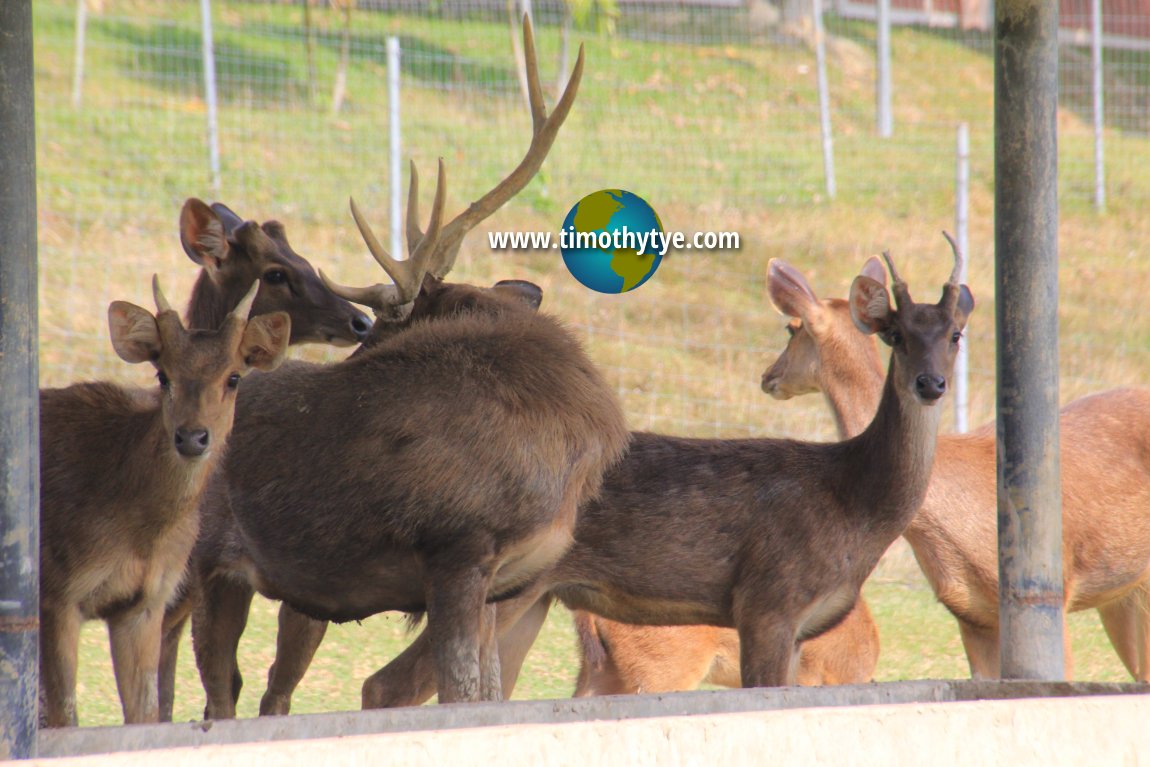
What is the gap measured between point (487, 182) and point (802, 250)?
3.66 metres

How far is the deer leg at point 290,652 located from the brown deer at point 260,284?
0.39 meters

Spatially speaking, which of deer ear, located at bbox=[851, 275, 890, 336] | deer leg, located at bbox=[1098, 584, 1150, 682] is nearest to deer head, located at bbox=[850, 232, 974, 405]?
deer ear, located at bbox=[851, 275, 890, 336]

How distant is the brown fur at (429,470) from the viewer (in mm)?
4566

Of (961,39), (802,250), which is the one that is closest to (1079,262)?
(802,250)

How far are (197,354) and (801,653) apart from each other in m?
3.21

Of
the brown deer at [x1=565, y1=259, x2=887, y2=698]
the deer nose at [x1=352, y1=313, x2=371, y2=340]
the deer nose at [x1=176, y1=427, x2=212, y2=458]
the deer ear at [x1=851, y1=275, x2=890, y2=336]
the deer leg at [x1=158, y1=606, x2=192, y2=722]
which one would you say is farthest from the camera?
the brown deer at [x1=565, y1=259, x2=887, y2=698]

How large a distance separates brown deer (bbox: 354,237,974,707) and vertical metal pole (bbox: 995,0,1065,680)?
1.95 ft

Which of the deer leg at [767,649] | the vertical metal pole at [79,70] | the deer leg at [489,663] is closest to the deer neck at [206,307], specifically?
the deer leg at [489,663]

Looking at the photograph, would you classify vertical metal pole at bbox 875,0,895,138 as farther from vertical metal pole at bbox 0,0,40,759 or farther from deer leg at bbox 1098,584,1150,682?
vertical metal pole at bbox 0,0,40,759

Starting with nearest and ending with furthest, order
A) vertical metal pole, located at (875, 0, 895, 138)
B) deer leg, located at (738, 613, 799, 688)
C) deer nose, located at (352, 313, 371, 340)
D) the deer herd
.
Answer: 1. the deer herd
2. deer leg, located at (738, 613, 799, 688)
3. deer nose, located at (352, 313, 371, 340)
4. vertical metal pole, located at (875, 0, 895, 138)

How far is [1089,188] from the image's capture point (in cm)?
1783

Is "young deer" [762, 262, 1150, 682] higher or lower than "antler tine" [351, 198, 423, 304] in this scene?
lower

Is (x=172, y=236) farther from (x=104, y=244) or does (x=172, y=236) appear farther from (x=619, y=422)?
(x=619, y=422)

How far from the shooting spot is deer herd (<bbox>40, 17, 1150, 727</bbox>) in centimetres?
455
